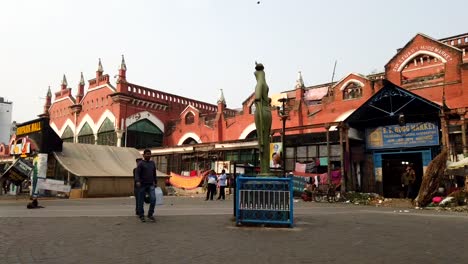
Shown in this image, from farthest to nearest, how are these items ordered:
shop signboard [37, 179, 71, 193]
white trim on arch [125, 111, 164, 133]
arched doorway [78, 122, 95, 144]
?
arched doorway [78, 122, 95, 144], white trim on arch [125, 111, 164, 133], shop signboard [37, 179, 71, 193]

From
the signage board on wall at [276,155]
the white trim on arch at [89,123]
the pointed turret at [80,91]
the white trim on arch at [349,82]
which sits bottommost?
the signage board on wall at [276,155]

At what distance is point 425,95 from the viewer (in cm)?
2173

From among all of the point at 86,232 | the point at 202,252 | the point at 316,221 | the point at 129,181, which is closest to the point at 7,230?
the point at 86,232

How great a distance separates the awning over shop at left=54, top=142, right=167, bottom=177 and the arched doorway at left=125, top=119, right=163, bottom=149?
9.77 m

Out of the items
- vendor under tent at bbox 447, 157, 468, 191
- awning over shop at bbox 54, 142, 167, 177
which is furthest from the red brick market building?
awning over shop at bbox 54, 142, 167, 177

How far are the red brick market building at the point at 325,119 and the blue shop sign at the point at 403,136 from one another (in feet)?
0.16

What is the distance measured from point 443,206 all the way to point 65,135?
126 feet

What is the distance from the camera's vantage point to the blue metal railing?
7.55m

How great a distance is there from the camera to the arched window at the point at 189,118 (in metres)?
35.4

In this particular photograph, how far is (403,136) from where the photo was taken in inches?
725

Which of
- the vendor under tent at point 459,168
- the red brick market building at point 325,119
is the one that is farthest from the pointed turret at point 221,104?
the vendor under tent at point 459,168

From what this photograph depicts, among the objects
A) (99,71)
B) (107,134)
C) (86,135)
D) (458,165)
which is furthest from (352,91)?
(86,135)

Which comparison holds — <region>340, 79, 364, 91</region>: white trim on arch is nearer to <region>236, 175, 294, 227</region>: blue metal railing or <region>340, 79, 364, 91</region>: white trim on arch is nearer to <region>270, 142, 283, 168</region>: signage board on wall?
<region>270, 142, 283, 168</region>: signage board on wall

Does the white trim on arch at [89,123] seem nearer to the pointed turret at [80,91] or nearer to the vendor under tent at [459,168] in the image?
the pointed turret at [80,91]
